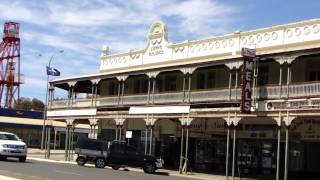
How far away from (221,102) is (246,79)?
3.70m

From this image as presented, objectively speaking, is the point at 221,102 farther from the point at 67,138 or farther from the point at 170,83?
the point at 67,138

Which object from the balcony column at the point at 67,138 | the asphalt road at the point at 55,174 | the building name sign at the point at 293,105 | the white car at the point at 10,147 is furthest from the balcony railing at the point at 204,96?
the white car at the point at 10,147

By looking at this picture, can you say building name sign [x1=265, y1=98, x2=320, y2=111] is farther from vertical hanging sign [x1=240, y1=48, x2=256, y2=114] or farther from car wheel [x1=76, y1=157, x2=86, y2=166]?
car wheel [x1=76, y1=157, x2=86, y2=166]

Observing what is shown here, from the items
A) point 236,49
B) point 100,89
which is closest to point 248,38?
point 236,49

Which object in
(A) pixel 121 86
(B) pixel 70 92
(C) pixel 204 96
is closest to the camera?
(C) pixel 204 96

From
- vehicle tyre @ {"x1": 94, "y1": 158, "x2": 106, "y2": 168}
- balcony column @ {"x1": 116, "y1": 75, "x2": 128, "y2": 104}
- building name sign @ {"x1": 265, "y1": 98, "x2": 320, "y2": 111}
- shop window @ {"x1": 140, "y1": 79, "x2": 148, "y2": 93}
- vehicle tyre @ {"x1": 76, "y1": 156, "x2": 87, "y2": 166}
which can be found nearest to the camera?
building name sign @ {"x1": 265, "y1": 98, "x2": 320, "y2": 111}

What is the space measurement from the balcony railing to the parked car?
433cm

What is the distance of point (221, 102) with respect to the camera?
1371 inches

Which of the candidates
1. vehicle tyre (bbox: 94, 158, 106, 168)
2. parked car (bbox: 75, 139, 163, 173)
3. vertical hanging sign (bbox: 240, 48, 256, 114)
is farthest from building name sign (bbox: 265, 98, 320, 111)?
vehicle tyre (bbox: 94, 158, 106, 168)

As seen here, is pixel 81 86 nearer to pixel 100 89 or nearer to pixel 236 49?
pixel 100 89

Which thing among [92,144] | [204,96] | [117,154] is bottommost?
[117,154]

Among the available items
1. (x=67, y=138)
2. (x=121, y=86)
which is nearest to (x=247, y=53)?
(x=121, y=86)

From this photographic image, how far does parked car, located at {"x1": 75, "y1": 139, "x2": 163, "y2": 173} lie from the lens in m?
36.8

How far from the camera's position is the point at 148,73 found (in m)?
40.2
